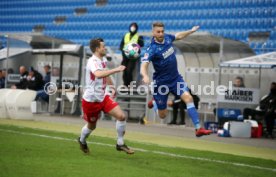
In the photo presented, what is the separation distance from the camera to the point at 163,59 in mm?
11359

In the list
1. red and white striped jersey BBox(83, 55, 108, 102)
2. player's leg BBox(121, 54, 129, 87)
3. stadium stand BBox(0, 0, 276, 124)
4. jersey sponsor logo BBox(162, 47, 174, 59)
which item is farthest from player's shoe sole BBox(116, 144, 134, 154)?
player's leg BBox(121, 54, 129, 87)

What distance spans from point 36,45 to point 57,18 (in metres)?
5.99

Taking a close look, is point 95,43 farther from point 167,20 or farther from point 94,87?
point 167,20

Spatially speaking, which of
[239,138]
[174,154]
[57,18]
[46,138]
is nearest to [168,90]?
[174,154]

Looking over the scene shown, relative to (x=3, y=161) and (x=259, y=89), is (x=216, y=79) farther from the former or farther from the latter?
(x=3, y=161)

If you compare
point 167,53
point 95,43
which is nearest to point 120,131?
point 95,43

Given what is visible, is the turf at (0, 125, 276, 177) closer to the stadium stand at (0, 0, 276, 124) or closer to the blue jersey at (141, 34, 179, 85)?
the blue jersey at (141, 34, 179, 85)

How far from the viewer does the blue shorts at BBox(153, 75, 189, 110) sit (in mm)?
11302

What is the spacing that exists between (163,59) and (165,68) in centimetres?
20

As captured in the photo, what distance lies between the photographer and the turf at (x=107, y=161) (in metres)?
7.86

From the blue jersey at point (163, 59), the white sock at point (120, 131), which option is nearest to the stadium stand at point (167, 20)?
the blue jersey at point (163, 59)

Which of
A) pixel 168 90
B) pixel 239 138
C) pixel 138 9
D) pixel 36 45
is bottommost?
pixel 239 138

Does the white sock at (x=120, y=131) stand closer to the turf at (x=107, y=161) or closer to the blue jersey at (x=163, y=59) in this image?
the turf at (x=107, y=161)

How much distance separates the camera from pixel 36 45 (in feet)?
88.1
